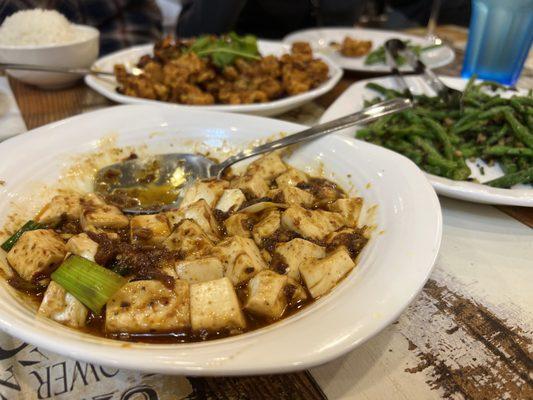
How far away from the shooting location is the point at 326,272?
1412 millimetres

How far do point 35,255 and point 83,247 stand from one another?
0.51 feet

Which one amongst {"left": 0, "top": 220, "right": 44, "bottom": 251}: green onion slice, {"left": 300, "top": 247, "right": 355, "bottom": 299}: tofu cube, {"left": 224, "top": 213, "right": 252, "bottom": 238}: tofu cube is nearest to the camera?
{"left": 300, "top": 247, "right": 355, "bottom": 299}: tofu cube

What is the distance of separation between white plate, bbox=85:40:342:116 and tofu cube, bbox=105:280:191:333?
1.30m

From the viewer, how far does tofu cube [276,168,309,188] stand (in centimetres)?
201

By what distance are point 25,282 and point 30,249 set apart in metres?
0.12

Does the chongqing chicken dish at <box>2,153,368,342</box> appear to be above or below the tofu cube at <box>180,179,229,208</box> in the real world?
above

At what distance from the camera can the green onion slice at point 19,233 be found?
5.31 feet

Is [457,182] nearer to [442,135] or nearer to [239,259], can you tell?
[442,135]

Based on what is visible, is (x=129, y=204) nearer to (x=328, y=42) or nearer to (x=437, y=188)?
(x=437, y=188)

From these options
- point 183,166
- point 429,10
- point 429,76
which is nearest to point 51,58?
point 183,166

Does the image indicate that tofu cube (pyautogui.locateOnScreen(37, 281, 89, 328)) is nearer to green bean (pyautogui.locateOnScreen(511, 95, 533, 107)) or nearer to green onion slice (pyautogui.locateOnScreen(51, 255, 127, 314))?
green onion slice (pyautogui.locateOnScreen(51, 255, 127, 314))

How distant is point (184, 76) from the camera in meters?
3.02

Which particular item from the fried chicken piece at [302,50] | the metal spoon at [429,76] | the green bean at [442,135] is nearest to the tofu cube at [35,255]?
the green bean at [442,135]

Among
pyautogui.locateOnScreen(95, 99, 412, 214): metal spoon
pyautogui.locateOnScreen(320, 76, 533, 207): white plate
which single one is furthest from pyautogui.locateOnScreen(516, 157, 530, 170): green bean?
pyautogui.locateOnScreen(95, 99, 412, 214): metal spoon
